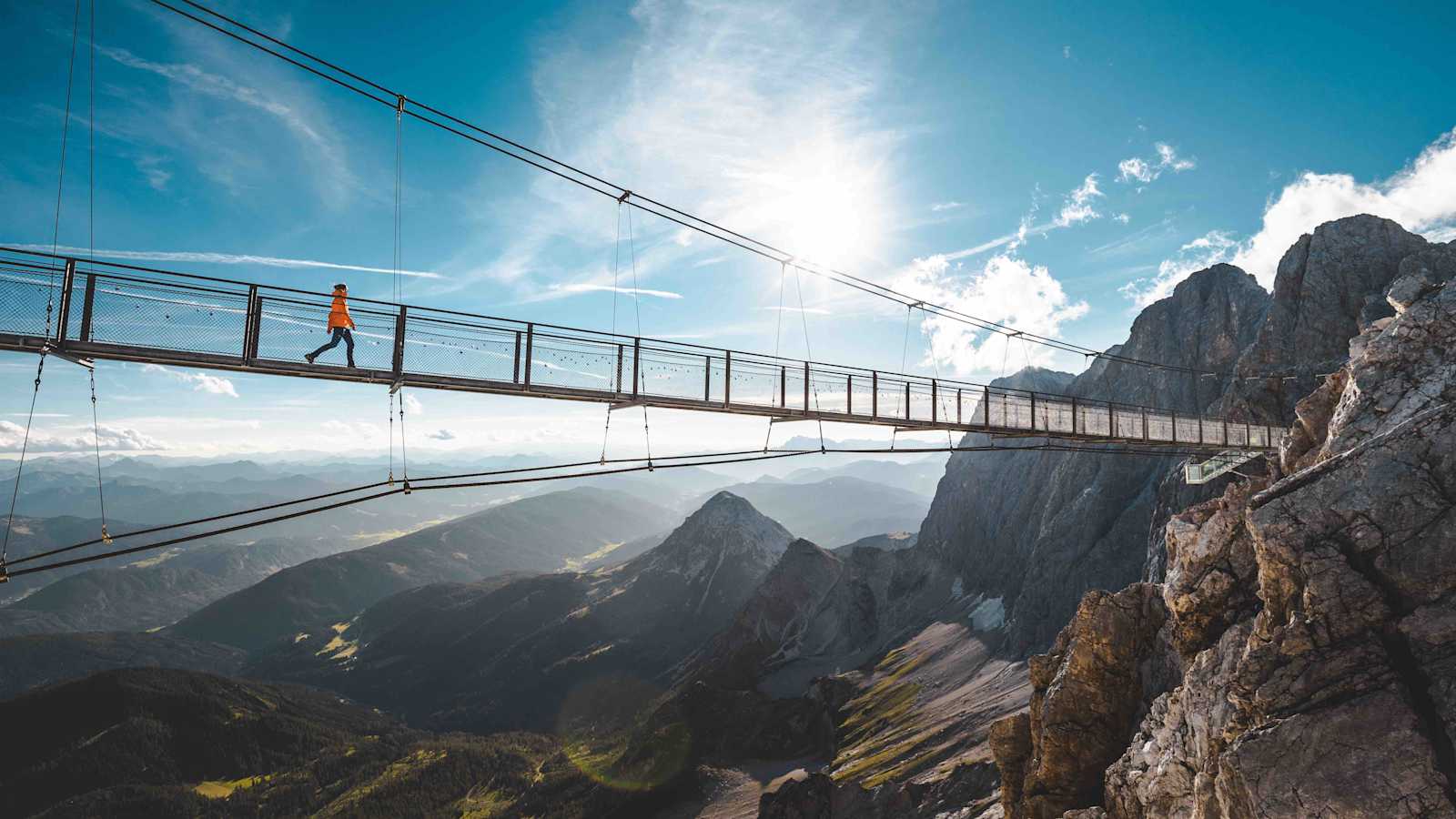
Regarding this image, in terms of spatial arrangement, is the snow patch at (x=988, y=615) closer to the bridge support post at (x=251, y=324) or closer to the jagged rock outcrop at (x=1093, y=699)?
the jagged rock outcrop at (x=1093, y=699)

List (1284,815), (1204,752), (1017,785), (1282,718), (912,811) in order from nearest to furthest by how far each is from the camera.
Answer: (1284,815)
(1282,718)
(1204,752)
(1017,785)
(912,811)

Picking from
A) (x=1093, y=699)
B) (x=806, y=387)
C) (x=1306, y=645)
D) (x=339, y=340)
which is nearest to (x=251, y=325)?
(x=339, y=340)

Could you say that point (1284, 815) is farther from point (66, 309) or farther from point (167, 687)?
point (167, 687)

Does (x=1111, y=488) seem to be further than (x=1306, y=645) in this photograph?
Yes

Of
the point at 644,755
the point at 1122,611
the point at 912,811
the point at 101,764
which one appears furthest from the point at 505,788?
the point at 1122,611

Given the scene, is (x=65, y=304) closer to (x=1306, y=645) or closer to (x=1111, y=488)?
(x=1306, y=645)

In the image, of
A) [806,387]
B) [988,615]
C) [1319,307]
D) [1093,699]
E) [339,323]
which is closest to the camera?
[339,323]

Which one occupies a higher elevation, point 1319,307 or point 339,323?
point 1319,307
